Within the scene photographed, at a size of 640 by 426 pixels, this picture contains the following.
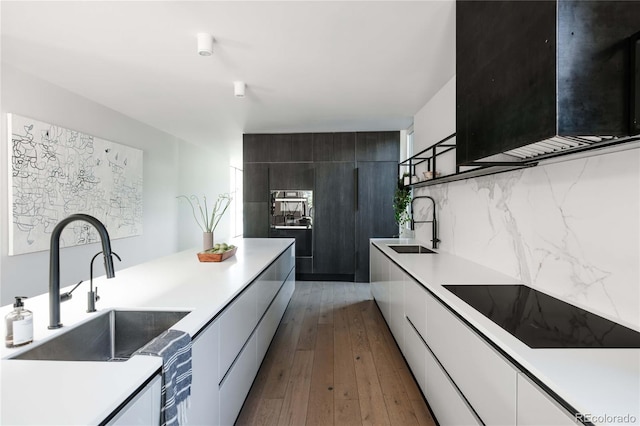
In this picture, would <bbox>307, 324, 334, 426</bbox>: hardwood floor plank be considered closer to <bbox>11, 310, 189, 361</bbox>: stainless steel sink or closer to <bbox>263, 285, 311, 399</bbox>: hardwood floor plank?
<bbox>263, 285, 311, 399</bbox>: hardwood floor plank

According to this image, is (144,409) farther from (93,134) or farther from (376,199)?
(376,199)

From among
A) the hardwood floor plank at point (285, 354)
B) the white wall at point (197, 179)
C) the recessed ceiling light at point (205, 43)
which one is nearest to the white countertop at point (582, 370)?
the hardwood floor plank at point (285, 354)

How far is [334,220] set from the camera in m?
5.68

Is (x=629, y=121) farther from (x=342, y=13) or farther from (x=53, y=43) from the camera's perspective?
(x=53, y=43)

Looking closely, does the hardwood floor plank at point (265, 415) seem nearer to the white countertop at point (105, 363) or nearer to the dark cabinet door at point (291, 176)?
the white countertop at point (105, 363)

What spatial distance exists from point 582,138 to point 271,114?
A: 12.7 ft

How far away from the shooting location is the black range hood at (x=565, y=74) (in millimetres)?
1126

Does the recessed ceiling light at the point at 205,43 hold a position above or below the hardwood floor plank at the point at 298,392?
above

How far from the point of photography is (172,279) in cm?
199

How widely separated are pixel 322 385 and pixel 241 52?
8.55 ft

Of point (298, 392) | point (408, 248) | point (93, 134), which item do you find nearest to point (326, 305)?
point (408, 248)

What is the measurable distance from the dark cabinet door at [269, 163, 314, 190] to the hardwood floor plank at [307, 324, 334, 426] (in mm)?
3015

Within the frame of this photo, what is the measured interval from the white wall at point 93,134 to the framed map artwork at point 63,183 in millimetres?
82

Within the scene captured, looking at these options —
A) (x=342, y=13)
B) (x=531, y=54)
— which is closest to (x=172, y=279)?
(x=342, y=13)
